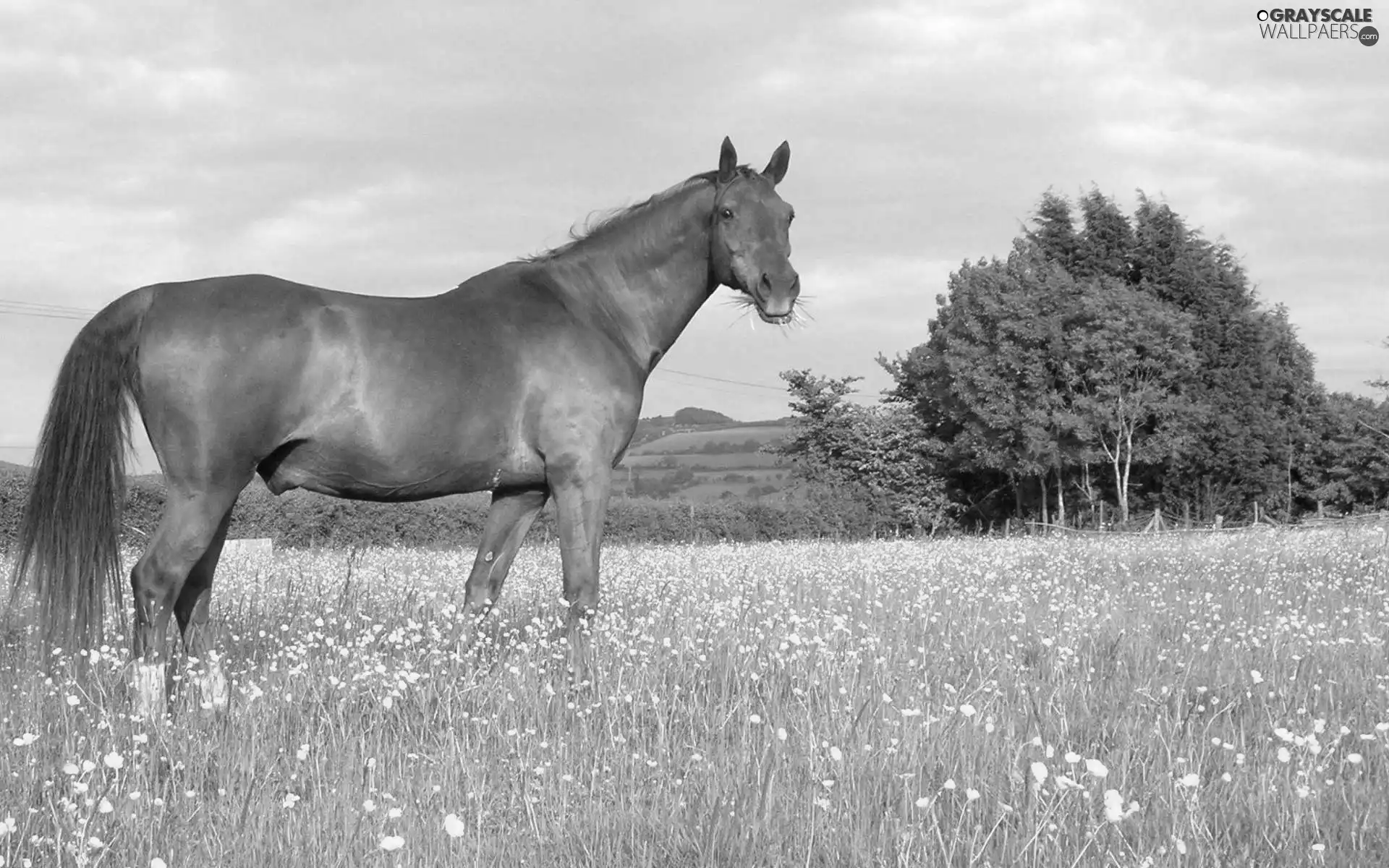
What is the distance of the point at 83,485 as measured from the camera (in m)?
5.77

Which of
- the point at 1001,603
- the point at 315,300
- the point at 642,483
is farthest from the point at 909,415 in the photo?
the point at 315,300

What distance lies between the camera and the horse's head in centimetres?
694

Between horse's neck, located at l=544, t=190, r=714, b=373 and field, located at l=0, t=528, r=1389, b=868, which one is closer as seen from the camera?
field, located at l=0, t=528, r=1389, b=868

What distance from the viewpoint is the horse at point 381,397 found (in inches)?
224

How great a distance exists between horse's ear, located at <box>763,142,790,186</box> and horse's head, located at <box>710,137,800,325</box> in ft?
0.76

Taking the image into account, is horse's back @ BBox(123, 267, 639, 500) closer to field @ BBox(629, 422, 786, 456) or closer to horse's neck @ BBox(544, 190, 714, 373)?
horse's neck @ BBox(544, 190, 714, 373)

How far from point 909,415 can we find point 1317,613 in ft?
149

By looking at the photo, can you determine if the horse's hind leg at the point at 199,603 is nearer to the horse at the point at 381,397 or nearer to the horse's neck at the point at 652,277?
the horse at the point at 381,397

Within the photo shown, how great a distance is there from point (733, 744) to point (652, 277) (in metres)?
3.60

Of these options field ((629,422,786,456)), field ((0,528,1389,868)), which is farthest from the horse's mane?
field ((629,422,786,456))

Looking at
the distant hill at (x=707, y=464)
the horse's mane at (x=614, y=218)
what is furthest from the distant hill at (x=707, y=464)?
the horse's mane at (x=614, y=218)

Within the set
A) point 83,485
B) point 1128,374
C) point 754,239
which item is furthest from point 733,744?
point 1128,374

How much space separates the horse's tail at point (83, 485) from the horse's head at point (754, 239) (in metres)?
3.29

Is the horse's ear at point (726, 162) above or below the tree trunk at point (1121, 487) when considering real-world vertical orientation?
above
